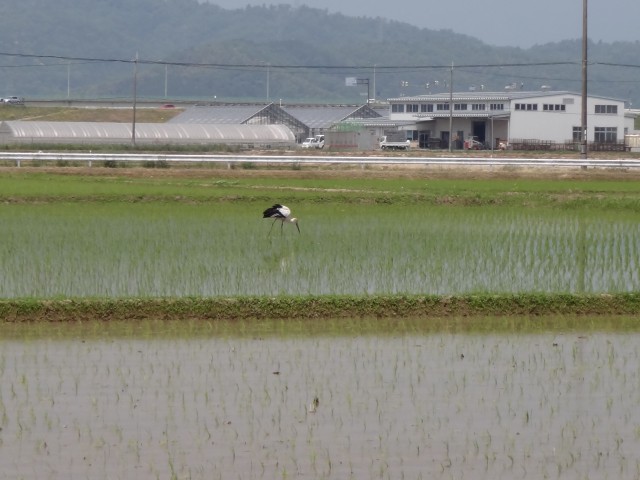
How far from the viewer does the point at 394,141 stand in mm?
55781

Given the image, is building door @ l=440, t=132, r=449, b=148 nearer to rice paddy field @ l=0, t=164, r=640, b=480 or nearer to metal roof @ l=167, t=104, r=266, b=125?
metal roof @ l=167, t=104, r=266, b=125

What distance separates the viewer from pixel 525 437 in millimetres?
6227

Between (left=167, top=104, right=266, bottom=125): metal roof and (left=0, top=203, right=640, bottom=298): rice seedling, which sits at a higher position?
(left=167, top=104, right=266, bottom=125): metal roof

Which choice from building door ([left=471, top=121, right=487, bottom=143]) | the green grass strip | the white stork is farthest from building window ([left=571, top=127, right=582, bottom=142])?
the green grass strip

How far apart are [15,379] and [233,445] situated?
6.72 ft

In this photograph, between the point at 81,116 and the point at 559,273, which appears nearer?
the point at 559,273

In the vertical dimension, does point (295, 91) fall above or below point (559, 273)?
above

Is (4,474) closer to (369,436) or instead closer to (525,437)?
(369,436)

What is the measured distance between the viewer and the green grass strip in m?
9.40

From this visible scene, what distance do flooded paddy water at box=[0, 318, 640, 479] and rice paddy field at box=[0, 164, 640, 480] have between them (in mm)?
18

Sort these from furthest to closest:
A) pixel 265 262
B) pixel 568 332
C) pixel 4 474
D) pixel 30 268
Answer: pixel 265 262, pixel 30 268, pixel 568 332, pixel 4 474

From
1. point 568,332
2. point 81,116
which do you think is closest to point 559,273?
point 568,332

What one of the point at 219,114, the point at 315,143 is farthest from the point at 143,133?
the point at 219,114

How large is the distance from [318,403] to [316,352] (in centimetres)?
145
